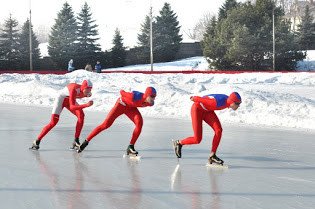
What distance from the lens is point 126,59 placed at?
50.5 m

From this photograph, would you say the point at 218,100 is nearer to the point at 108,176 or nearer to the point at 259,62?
the point at 108,176

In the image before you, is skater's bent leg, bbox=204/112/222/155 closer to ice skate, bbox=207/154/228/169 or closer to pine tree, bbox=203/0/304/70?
ice skate, bbox=207/154/228/169

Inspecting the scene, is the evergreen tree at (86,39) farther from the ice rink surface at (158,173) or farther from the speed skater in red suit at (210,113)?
the speed skater in red suit at (210,113)

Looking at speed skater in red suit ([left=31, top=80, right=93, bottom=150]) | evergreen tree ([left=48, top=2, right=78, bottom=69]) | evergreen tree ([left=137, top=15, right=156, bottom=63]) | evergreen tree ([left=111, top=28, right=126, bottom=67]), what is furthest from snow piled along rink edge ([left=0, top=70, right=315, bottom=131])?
evergreen tree ([left=137, top=15, right=156, bottom=63])

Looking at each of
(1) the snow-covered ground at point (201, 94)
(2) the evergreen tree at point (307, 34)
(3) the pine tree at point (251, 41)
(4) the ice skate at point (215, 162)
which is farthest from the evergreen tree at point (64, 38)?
(4) the ice skate at point (215, 162)

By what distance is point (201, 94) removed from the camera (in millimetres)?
15523

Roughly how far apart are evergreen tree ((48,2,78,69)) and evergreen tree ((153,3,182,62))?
26.2ft

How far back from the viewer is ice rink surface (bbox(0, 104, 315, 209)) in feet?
15.2

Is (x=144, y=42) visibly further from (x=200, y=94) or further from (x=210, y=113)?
(x=210, y=113)

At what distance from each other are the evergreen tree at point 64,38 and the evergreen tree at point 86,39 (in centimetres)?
52

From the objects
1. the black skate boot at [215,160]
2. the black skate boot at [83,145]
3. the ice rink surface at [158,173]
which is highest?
the black skate boot at [83,145]

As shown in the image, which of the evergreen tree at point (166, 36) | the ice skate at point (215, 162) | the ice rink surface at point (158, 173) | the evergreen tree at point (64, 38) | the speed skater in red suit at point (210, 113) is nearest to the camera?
the ice rink surface at point (158, 173)

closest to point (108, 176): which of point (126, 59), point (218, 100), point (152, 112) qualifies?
point (218, 100)

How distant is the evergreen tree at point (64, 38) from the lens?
47.4 metres
